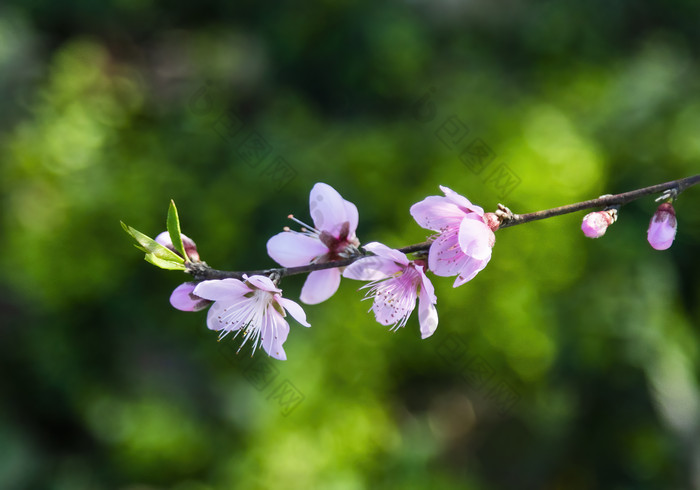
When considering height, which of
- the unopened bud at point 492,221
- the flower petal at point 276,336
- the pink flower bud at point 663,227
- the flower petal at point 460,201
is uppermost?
the pink flower bud at point 663,227

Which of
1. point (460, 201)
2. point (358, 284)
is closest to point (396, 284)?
point (460, 201)

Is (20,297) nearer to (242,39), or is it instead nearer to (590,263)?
(242,39)

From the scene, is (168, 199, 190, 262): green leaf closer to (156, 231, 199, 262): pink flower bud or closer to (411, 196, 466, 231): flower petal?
(156, 231, 199, 262): pink flower bud

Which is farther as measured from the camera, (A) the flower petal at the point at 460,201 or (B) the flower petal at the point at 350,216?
(B) the flower petal at the point at 350,216

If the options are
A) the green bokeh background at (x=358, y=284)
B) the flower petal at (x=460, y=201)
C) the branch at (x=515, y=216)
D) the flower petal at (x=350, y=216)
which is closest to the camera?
the branch at (x=515, y=216)

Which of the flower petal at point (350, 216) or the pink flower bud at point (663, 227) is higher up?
the pink flower bud at point (663, 227)

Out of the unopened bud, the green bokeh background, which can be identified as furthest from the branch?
the green bokeh background

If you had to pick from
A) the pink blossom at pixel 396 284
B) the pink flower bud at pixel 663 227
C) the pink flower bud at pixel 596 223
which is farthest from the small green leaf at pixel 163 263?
the pink flower bud at pixel 663 227

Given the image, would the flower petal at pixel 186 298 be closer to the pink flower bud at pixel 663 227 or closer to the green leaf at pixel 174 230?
the green leaf at pixel 174 230

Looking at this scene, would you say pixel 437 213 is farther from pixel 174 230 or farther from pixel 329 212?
pixel 174 230
